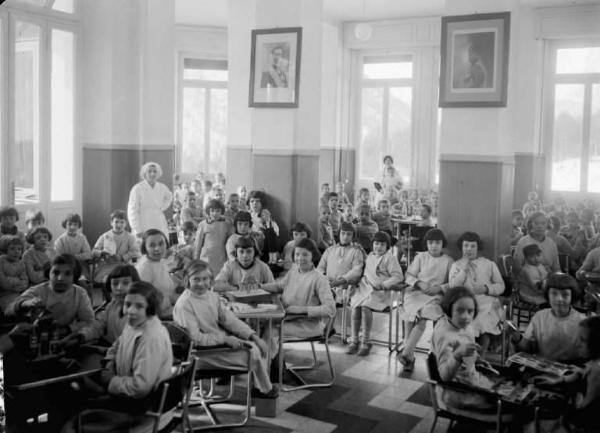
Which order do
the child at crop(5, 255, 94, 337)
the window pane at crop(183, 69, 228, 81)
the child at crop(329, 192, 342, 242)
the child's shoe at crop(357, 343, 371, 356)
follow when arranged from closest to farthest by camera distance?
the child at crop(5, 255, 94, 337) < the child's shoe at crop(357, 343, 371, 356) < the child at crop(329, 192, 342, 242) < the window pane at crop(183, 69, 228, 81)

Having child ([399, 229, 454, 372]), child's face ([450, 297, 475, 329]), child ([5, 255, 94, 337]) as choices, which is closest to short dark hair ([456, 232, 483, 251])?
child ([399, 229, 454, 372])

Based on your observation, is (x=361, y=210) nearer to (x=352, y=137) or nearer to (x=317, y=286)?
(x=317, y=286)

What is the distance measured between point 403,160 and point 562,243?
9091 mm

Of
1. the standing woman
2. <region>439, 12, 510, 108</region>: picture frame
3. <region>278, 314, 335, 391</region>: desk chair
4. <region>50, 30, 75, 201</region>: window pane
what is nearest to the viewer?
<region>278, 314, 335, 391</region>: desk chair

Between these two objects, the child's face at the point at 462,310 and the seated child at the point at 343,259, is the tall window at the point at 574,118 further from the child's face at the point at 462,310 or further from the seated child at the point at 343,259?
the child's face at the point at 462,310

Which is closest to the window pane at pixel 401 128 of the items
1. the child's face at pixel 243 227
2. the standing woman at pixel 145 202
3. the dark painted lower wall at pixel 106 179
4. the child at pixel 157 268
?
the dark painted lower wall at pixel 106 179

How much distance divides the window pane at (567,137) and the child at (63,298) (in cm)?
1210

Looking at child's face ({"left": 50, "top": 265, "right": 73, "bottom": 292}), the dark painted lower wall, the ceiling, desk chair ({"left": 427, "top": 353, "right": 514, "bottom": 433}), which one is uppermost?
the ceiling

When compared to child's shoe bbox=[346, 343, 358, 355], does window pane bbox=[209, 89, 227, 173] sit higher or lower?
higher

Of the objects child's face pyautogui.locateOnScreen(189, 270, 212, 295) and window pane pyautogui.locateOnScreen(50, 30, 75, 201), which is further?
window pane pyautogui.locateOnScreen(50, 30, 75, 201)

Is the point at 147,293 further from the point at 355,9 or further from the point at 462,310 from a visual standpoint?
the point at 355,9

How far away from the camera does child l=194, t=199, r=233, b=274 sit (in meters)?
7.52

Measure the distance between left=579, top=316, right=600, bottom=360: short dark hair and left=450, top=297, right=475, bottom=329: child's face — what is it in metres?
0.66

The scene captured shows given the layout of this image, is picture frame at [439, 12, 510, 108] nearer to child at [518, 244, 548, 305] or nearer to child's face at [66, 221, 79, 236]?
child at [518, 244, 548, 305]
